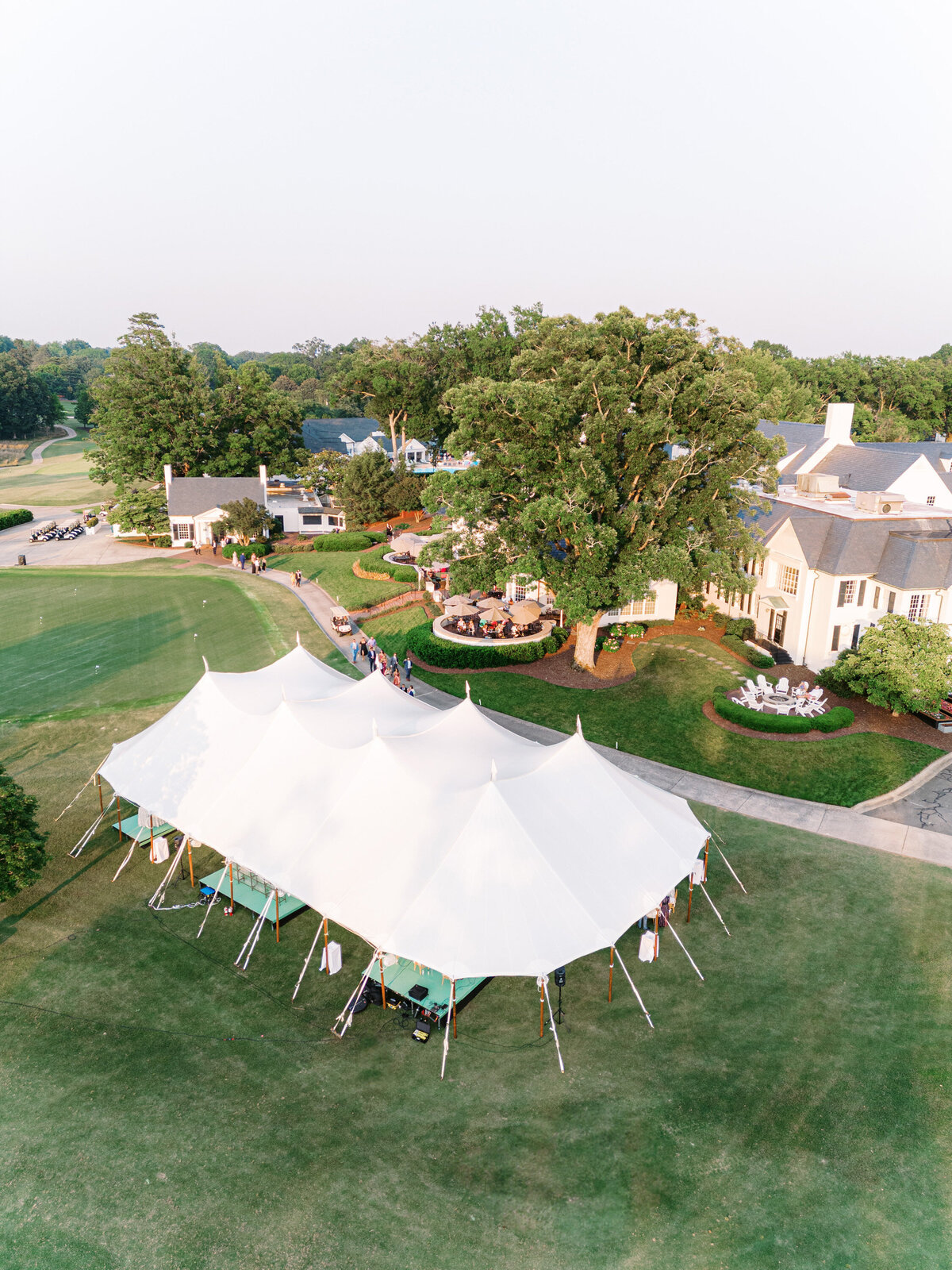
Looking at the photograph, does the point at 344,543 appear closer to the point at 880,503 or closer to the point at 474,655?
the point at 474,655

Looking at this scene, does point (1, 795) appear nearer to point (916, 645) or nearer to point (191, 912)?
point (191, 912)

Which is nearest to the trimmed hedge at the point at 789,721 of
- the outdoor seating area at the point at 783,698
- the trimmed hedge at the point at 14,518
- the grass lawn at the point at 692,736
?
the outdoor seating area at the point at 783,698

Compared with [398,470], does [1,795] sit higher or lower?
lower

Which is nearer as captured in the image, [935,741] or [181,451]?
[935,741]

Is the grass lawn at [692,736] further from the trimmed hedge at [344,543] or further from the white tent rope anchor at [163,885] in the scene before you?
the trimmed hedge at [344,543]

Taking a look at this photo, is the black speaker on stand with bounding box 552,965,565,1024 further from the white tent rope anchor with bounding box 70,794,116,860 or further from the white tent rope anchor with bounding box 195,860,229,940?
the white tent rope anchor with bounding box 70,794,116,860

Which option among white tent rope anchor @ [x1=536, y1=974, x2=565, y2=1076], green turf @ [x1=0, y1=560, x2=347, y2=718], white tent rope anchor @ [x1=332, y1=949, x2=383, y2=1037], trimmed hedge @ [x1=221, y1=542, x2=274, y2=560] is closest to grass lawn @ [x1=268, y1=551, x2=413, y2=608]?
trimmed hedge @ [x1=221, y1=542, x2=274, y2=560]

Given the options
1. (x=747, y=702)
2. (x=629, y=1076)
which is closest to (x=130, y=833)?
(x=629, y=1076)
